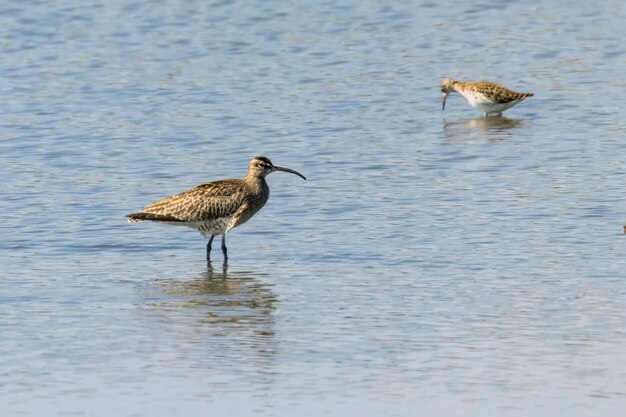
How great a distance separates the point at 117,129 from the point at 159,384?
14.3 meters

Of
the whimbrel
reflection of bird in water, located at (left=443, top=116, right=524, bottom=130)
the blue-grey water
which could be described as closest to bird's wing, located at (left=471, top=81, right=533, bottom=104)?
reflection of bird in water, located at (left=443, top=116, right=524, bottom=130)

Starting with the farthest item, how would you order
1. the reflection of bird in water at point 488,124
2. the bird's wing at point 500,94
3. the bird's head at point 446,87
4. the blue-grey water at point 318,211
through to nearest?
the bird's head at point 446,87 < the bird's wing at point 500,94 < the reflection of bird in water at point 488,124 < the blue-grey water at point 318,211

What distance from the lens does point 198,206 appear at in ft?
61.6

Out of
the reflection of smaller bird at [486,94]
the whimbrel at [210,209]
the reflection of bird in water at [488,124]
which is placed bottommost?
the reflection of bird in water at [488,124]

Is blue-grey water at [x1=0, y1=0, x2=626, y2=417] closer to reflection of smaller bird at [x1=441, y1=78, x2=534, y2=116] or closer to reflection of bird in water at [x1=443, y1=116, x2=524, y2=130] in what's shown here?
reflection of bird in water at [x1=443, y1=116, x2=524, y2=130]

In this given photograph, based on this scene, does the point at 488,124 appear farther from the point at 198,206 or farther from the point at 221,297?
the point at 221,297

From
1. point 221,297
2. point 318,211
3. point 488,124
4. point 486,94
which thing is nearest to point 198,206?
point 318,211

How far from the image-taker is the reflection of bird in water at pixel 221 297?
50.4ft

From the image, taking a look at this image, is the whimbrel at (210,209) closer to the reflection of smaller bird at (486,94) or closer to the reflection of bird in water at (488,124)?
the reflection of bird in water at (488,124)

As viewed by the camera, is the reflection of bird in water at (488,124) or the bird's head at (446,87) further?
Result: the bird's head at (446,87)

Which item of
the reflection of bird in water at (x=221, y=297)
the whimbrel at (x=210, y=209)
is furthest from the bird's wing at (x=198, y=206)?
the reflection of bird in water at (x=221, y=297)

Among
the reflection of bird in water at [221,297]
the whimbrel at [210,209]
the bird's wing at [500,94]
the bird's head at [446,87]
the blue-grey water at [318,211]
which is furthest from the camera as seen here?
the bird's head at [446,87]

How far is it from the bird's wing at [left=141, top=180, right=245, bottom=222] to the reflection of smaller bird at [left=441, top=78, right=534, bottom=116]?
9978mm

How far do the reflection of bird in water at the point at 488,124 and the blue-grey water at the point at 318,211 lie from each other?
3.5 inches
